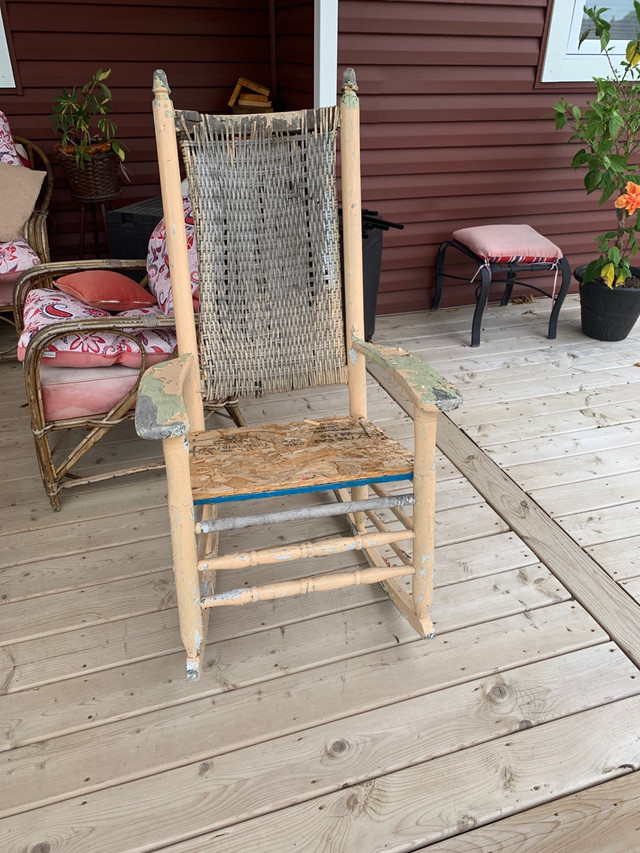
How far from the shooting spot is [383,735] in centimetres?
130

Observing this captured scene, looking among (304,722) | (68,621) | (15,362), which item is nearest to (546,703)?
(304,722)

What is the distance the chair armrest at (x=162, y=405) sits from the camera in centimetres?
111

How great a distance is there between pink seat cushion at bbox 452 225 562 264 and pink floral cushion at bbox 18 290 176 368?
5.17ft

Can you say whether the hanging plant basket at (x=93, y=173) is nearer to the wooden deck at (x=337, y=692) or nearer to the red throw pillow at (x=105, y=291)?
the red throw pillow at (x=105, y=291)

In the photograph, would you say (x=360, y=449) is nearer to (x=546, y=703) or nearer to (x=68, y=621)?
(x=546, y=703)

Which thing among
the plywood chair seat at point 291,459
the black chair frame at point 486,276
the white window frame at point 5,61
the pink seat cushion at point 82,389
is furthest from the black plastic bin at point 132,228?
the plywood chair seat at point 291,459

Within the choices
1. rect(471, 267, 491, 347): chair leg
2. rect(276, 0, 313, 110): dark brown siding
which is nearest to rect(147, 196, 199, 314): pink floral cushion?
rect(276, 0, 313, 110): dark brown siding

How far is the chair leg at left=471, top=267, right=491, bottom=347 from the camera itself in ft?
9.48

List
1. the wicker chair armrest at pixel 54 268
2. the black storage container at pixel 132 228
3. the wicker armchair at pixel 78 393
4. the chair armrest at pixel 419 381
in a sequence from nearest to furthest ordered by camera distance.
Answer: the chair armrest at pixel 419 381, the wicker armchair at pixel 78 393, the wicker chair armrest at pixel 54 268, the black storage container at pixel 132 228

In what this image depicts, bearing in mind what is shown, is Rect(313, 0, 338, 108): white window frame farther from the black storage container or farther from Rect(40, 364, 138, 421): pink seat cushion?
Rect(40, 364, 138, 421): pink seat cushion

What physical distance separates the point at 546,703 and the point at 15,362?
255cm

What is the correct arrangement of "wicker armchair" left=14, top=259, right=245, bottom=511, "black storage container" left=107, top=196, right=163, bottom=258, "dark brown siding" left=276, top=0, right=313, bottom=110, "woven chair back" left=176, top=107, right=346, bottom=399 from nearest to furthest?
1. "woven chair back" left=176, top=107, right=346, bottom=399
2. "wicker armchair" left=14, top=259, right=245, bottom=511
3. "black storage container" left=107, top=196, right=163, bottom=258
4. "dark brown siding" left=276, top=0, right=313, bottom=110

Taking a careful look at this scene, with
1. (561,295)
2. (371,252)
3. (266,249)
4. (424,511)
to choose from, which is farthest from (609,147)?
(424,511)

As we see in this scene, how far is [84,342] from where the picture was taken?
6.15ft
